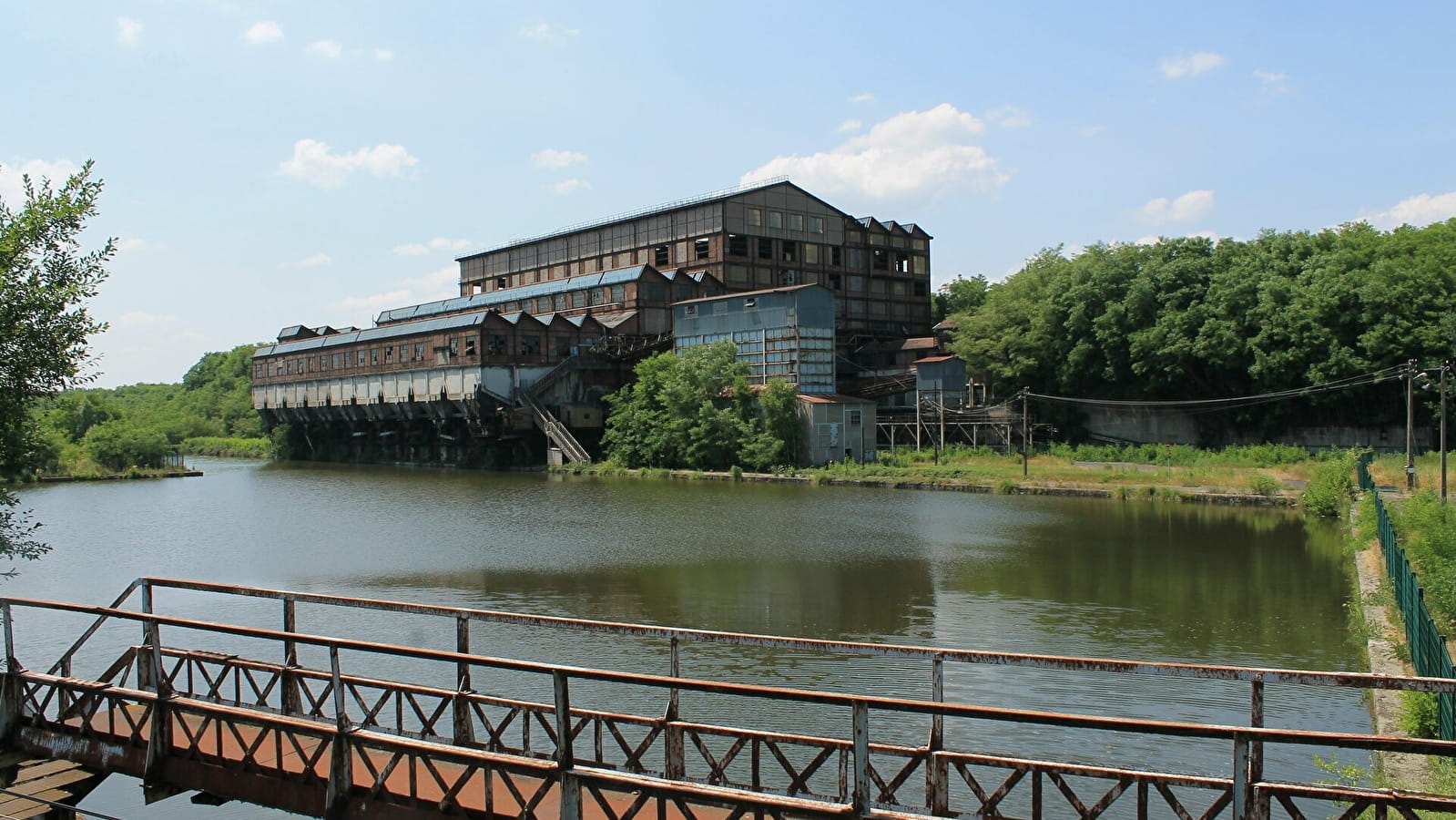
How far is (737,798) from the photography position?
22.0 feet

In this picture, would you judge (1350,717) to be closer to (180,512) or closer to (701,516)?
(701,516)

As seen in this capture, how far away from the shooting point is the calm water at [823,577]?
14422mm

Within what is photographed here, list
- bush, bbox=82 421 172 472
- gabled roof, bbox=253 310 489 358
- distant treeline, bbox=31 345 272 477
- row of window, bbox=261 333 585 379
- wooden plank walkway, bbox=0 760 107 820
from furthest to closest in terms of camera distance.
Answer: gabled roof, bbox=253 310 489 358 < row of window, bbox=261 333 585 379 < bush, bbox=82 421 172 472 < distant treeline, bbox=31 345 272 477 < wooden plank walkway, bbox=0 760 107 820

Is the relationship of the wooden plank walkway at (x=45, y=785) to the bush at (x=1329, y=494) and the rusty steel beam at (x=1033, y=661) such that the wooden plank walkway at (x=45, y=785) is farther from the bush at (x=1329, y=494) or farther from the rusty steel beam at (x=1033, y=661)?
the bush at (x=1329, y=494)

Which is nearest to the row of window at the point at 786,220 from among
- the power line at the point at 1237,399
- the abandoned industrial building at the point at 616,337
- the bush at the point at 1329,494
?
the abandoned industrial building at the point at 616,337

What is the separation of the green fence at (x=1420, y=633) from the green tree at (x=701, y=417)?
35.4 m

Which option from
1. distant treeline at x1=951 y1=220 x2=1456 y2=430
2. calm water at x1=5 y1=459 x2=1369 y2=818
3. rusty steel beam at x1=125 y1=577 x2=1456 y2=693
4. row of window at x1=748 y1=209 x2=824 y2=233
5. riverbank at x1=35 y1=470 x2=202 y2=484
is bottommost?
calm water at x1=5 y1=459 x2=1369 y2=818

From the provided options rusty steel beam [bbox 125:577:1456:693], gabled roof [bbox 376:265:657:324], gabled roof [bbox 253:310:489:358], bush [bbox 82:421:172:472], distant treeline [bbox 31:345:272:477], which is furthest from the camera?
gabled roof [bbox 376:265:657:324]

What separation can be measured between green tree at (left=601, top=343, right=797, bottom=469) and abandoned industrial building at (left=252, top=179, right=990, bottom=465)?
2282mm

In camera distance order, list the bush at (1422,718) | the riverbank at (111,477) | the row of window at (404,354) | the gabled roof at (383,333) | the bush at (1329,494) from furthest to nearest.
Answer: the gabled roof at (383,333), the row of window at (404,354), the riverbank at (111,477), the bush at (1329,494), the bush at (1422,718)

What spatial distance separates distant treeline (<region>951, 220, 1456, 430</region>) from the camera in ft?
149

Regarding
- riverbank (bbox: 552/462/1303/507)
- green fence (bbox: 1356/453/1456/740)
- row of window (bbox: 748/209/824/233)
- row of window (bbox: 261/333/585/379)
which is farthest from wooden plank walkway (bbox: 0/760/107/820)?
row of window (bbox: 748/209/824/233)

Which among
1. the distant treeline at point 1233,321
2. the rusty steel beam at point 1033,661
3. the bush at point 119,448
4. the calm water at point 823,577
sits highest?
the distant treeline at point 1233,321

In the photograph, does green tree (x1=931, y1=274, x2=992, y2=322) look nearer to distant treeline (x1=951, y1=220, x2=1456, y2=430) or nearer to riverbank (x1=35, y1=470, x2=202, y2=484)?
distant treeline (x1=951, y1=220, x2=1456, y2=430)
